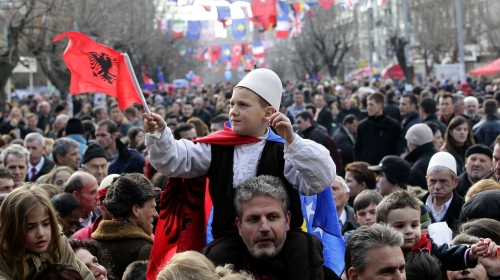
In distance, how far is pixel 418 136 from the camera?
371 inches

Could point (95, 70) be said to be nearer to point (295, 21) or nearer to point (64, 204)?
point (64, 204)

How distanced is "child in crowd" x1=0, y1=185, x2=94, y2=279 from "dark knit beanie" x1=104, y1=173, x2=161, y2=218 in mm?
1438

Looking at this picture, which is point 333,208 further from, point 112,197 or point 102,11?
point 102,11

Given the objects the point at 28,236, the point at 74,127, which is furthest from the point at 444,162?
the point at 74,127

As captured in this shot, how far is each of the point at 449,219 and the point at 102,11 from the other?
19.6 metres

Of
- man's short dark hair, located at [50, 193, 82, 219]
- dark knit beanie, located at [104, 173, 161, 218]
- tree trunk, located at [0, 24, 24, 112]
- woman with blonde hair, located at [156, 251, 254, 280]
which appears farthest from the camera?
tree trunk, located at [0, 24, 24, 112]

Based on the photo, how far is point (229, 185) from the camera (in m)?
4.29

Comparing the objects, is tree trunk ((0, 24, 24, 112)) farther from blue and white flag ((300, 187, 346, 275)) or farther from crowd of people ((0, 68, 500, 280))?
blue and white flag ((300, 187, 346, 275))

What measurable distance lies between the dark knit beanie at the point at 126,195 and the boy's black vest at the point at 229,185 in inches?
59.3

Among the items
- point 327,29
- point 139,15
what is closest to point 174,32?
point 139,15

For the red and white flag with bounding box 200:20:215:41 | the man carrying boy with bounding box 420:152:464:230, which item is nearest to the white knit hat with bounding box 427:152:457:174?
the man carrying boy with bounding box 420:152:464:230

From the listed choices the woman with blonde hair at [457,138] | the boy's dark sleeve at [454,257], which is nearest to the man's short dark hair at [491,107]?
the woman with blonde hair at [457,138]

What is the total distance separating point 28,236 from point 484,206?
307 cm

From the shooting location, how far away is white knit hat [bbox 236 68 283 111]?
4.35 metres
